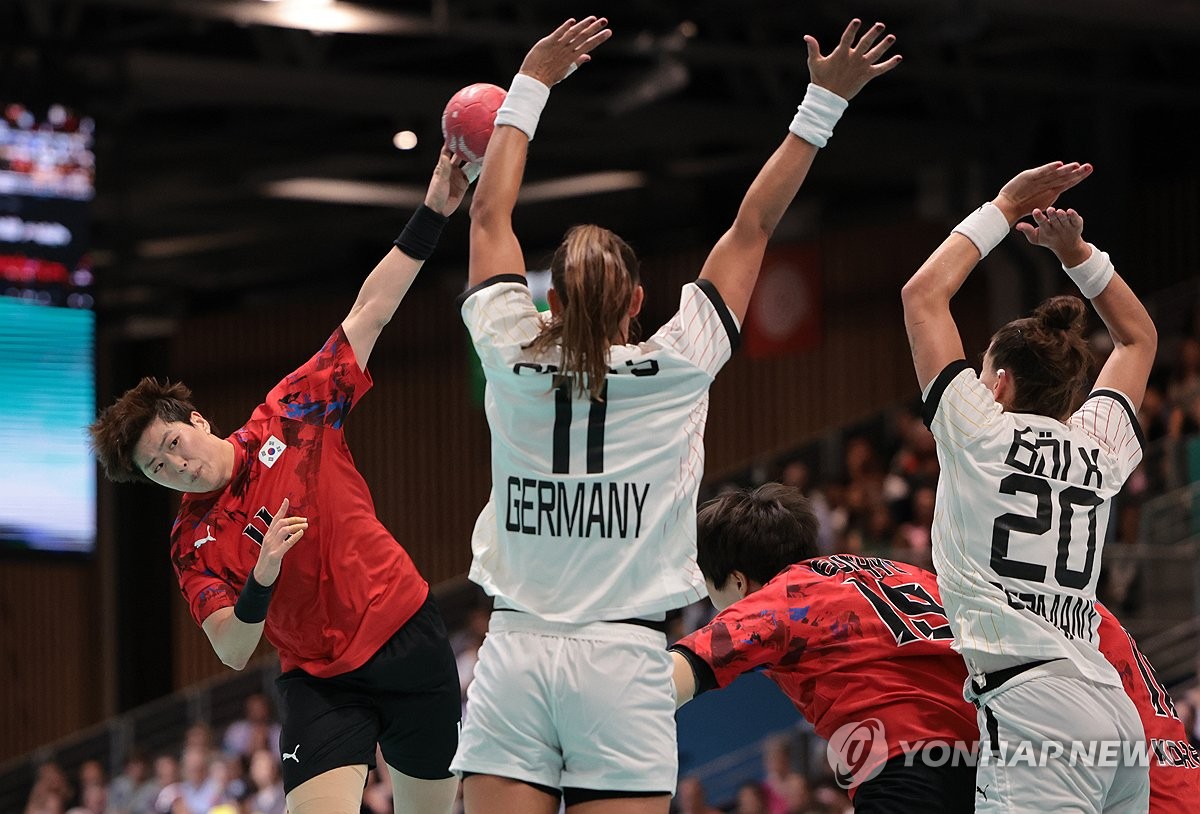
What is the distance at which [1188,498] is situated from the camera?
11.9 metres

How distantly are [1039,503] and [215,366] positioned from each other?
22417mm

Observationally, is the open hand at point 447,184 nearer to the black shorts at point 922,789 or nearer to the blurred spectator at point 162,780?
the black shorts at point 922,789

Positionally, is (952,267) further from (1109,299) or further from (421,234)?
(421,234)

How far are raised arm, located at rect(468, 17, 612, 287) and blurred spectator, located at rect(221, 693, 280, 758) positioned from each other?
35.7ft

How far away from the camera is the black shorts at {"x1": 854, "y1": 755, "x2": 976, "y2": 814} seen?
4.23m

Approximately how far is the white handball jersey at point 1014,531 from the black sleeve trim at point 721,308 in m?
0.61

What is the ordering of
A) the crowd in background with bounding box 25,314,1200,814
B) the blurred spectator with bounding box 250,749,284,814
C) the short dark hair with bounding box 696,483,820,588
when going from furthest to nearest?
the blurred spectator with bounding box 250,749,284,814 → the crowd in background with bounding box 25,314,1200,814 → the short dark hair with bounding box 696,483,820,588

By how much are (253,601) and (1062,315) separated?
88.3 inches

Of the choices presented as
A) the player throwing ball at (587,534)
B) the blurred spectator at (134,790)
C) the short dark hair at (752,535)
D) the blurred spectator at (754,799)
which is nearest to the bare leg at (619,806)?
the player throwing ball at (587,534)

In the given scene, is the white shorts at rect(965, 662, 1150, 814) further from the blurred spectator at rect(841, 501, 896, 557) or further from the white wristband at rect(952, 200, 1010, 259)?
the blurred spectator at rect(841, 501, 896, 557)

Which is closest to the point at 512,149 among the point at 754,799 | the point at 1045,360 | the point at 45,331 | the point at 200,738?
the point at 1045,360

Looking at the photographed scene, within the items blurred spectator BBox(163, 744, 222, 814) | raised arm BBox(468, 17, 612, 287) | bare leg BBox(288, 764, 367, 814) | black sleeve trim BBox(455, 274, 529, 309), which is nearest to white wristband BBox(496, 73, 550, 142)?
raised arm BBox(468, 17, 612, 287)

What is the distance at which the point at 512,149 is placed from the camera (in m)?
3.86

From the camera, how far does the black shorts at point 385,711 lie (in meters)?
4.86
